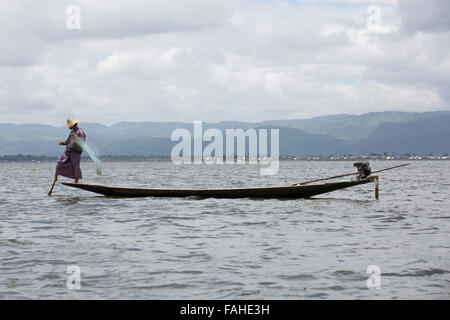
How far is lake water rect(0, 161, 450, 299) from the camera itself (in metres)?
8.96

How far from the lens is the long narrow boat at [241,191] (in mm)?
22375

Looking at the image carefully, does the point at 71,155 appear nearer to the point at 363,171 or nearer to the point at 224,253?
the point at 363,171

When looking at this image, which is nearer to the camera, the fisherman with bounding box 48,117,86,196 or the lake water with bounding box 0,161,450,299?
the lake water with bounding box 0,161,450,299

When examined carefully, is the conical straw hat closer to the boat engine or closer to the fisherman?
the fisherman

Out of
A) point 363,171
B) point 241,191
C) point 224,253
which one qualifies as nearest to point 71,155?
point 241,191

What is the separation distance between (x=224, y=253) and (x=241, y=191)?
11.3 metres

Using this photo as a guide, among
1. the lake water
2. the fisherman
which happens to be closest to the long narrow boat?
the fisherman

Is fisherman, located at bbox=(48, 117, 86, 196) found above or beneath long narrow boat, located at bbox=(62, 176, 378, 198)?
above

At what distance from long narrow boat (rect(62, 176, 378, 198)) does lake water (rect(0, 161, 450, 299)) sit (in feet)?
6.62

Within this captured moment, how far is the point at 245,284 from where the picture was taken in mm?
9242

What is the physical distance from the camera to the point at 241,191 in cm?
2305
